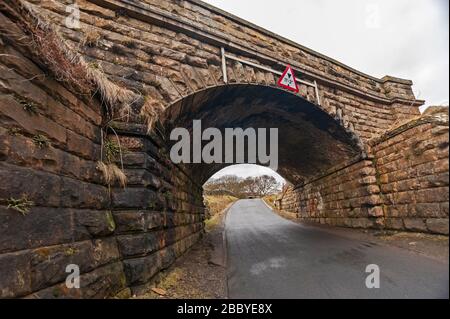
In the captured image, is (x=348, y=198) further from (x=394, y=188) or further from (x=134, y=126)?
(x=134, y=126)

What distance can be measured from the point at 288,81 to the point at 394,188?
4432 millimetres

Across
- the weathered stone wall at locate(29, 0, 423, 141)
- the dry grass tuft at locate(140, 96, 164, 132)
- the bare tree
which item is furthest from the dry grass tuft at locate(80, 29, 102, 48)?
the bare tree

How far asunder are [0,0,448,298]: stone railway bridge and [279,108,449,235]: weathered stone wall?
3 centimetres

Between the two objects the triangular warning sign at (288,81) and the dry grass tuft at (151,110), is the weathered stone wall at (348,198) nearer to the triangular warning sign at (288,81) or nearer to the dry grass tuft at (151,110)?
the triangular warning sign at (288,81)

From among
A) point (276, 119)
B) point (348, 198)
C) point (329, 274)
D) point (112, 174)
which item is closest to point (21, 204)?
point (112, 174)

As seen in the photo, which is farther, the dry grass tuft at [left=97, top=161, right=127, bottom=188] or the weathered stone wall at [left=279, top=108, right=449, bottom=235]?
the dry grass tuft at [left=97, top=161, right=127, bottom=188]

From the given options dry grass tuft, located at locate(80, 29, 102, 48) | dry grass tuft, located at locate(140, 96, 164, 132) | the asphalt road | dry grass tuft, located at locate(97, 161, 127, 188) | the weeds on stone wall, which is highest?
dry grass tuft, located at locate(80, 29, 102, 48)

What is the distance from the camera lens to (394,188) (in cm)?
253

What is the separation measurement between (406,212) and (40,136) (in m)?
3.70

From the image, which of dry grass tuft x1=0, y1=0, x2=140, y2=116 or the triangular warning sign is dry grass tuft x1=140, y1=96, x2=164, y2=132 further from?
the triangular warning sign

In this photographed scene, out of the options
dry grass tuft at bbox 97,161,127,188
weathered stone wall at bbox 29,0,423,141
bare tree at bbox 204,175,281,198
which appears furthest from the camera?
bare tree at bbox 204,175,281,198

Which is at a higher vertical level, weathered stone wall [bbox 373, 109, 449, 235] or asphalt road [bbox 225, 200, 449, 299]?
weathered stone wall [bbox 373, 109, 449, 235]

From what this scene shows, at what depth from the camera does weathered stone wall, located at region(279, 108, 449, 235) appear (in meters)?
1.13
